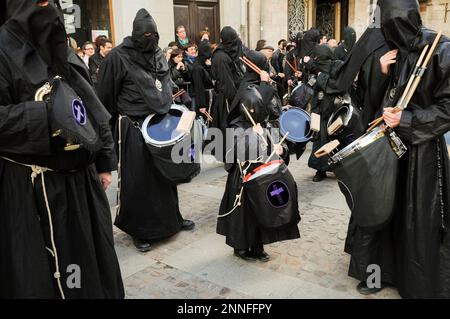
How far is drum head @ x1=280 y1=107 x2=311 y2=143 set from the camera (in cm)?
514

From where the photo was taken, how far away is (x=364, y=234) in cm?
339

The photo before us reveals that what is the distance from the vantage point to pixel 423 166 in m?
3.13

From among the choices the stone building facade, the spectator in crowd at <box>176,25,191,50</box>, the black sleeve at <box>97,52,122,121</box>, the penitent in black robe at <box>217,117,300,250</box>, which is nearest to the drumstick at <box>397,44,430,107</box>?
the penitent in black robe at <box>217,117,300,250</box>

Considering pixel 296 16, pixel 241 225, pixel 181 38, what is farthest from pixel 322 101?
pixel 296 16

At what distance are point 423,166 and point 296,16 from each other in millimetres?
14129

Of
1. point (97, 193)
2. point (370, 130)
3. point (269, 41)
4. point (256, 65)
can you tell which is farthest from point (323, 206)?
point (269, 41)

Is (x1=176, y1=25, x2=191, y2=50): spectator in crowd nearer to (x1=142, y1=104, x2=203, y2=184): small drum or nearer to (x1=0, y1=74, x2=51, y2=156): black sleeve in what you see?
(x1=142, y1=104, x2=203, y2=184): small drum

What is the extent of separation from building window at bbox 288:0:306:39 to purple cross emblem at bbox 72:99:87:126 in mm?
14357

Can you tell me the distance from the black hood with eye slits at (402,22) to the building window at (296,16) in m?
13.1

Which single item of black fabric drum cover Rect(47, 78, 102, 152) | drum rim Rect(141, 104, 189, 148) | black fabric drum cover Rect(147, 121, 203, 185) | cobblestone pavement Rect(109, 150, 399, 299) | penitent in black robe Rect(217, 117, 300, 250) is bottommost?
cobblestone pavement Rect(109, 150, 399, 299)

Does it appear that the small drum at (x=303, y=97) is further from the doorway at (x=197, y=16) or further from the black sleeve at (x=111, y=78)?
the doorway at (x=197, y=16)

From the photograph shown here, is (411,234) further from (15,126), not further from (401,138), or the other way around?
(15,126)

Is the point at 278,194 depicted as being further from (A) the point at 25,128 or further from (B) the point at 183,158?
(A) the point at 25,128

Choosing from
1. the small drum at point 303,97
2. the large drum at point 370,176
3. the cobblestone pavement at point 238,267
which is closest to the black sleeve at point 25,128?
the cobblestone pavement at point 238,267
